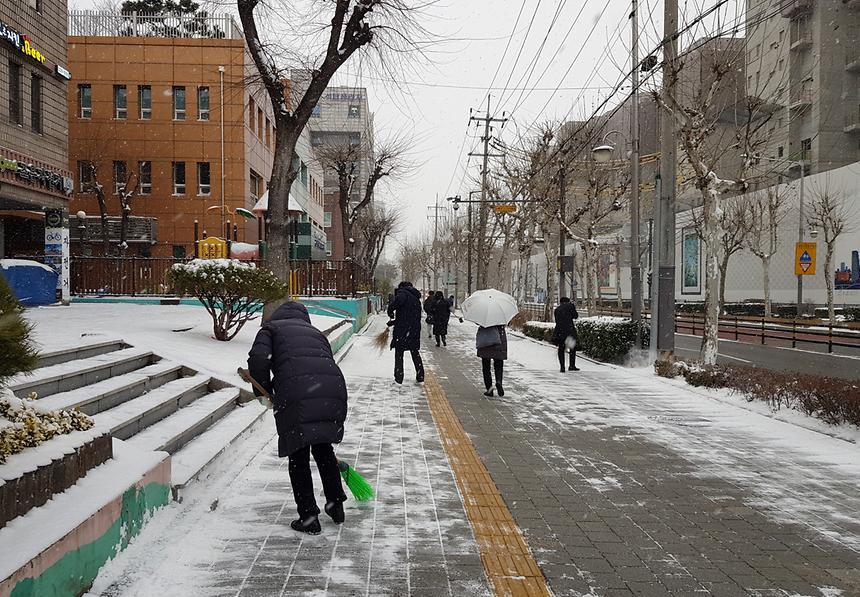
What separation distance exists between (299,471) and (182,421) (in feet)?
8.22

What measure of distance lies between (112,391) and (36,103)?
56.0ft

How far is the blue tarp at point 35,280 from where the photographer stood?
17281 millimetres

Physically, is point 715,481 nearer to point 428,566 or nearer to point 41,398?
point 428,566

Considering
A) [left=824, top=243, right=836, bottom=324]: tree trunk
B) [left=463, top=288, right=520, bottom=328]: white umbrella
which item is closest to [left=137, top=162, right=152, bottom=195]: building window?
[left=463, top=288, right=520, bottom=328]: white umbrella

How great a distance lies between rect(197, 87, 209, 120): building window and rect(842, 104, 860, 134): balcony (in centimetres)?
3384

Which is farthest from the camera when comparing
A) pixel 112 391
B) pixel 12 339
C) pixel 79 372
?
pixel 79 372

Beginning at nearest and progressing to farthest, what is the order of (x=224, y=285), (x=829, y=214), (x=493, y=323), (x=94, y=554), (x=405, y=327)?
(x=94, y=554) → (x=493, y=323) → (x=224, y=285) → (x=405, y=327) → (x=829, y=214)

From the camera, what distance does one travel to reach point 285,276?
14227 mm

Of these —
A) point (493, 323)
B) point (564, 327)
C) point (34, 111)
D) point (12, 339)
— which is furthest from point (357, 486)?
point (34, 111)

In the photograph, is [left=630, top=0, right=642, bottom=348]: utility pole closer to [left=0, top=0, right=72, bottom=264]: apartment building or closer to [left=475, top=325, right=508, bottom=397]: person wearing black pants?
[left=475, top=325, right=508, bottom=397]: person wearing black pants

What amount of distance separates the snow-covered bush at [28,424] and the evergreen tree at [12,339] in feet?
1.61

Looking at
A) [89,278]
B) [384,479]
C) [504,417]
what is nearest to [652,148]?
[89,278]

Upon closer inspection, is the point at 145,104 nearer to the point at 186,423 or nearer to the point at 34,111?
the point at 34,111

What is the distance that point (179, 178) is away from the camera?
113 ft
